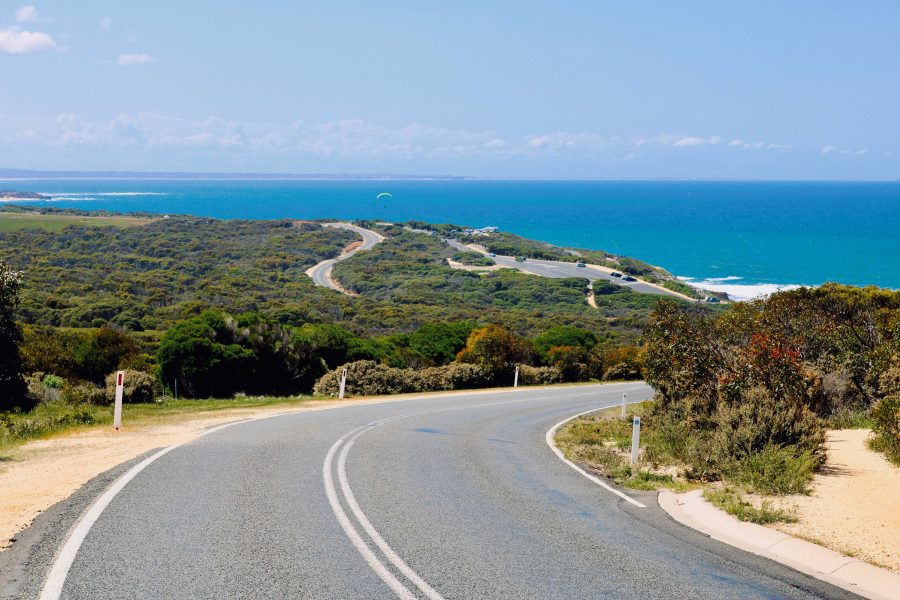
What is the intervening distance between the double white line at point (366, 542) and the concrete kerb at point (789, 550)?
342 cm

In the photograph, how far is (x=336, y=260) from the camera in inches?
5177

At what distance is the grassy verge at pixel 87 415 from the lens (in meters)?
14.9

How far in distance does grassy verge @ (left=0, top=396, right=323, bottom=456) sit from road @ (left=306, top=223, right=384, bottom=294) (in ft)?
252

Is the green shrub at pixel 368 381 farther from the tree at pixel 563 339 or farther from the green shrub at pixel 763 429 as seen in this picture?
the green shrub at pixel 763 429

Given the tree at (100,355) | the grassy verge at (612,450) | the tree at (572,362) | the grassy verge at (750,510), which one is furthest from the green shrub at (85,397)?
the tree at (572,362)

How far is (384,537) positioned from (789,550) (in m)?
3.85

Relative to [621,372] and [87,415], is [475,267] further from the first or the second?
[87,415]

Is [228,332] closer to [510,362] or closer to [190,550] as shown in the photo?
[510,362]

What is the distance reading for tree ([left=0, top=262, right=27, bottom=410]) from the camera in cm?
2261

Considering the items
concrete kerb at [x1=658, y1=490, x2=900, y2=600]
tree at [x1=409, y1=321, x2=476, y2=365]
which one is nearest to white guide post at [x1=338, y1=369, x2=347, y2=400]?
tree at [x1=409, y1=321, x2=476, y2=365]

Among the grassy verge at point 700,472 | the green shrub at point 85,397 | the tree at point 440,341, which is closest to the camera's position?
the grassy verge at point 700,472

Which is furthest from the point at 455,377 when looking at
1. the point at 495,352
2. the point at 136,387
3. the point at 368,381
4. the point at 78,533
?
the point at 78,533

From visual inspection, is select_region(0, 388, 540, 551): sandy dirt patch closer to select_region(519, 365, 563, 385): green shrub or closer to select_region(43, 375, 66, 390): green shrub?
select_region(43, 375, 66, 390): green shrub

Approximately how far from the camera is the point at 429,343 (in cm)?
4319
